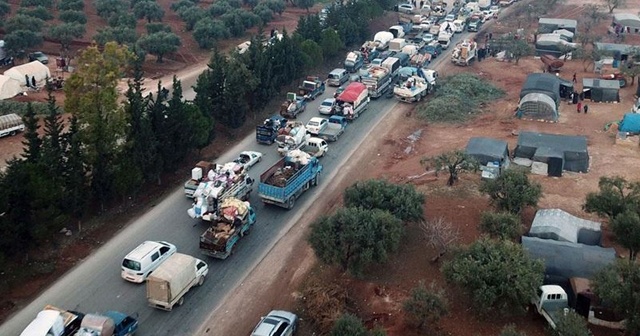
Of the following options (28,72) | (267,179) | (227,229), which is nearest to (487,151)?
(267,179)

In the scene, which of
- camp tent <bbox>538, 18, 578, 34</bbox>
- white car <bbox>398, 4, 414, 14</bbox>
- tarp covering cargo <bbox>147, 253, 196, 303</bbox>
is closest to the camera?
tarp covering cargo <bbox>147, 253, 196, 303</bbox>

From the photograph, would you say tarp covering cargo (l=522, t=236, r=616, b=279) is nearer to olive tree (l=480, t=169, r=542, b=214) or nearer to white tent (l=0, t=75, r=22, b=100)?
olive tree (l=480, t=169, r=542, b=214)

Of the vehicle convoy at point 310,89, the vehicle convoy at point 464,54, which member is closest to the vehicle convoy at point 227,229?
the vehicle convoy at point 310,89

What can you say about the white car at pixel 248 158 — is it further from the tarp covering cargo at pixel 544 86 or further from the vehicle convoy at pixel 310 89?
the tarp covering cargo at pixel 544 86

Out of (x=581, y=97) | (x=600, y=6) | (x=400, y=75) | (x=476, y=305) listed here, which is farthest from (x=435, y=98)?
(x=600, y=6)

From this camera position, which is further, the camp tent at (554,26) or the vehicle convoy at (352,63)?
the camp tent at (554,26)

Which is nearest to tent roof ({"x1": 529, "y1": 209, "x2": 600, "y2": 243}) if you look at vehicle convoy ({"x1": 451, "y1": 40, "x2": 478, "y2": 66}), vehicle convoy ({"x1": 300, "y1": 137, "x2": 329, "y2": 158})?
vehicle convoy ({"x1": 300, "y1": 137, "x2": 329, "y2": 158})
